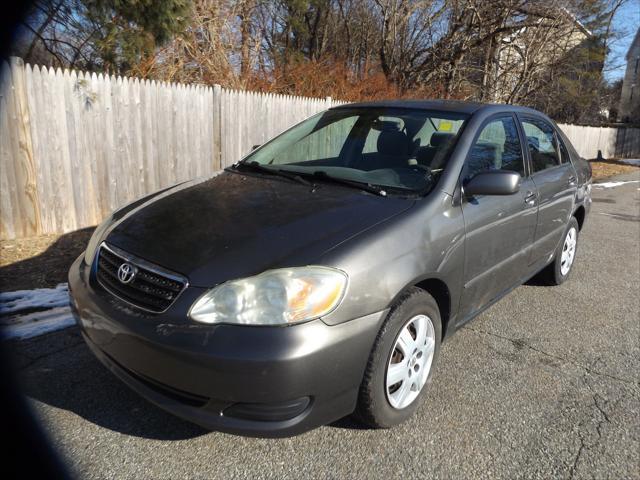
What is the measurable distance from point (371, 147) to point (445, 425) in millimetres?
1959

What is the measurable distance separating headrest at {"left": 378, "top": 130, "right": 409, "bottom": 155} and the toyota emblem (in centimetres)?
189

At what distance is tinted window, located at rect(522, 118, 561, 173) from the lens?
3945mm

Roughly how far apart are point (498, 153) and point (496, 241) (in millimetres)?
728

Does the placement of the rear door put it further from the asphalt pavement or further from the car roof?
the asphalt pavement

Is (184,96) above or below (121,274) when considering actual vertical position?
above

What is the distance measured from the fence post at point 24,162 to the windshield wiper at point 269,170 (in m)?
3.12

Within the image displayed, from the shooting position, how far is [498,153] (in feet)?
11.4

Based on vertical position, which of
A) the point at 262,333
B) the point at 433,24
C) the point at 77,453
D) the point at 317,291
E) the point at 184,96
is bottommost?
the point at 77,453

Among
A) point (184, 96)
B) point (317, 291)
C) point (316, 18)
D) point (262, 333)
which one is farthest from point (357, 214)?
point (316, 18)

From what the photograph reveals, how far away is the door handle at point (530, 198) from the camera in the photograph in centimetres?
356

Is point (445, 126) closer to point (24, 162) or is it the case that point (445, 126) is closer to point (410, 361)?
point (410, 361)

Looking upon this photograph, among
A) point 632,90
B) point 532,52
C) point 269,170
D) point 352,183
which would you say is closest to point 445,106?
point 352,183

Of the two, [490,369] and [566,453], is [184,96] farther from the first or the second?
[566,453]

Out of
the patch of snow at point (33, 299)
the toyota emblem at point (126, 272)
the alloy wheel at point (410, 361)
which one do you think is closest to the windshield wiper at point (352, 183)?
the alloy wheel at point (410, 361)
